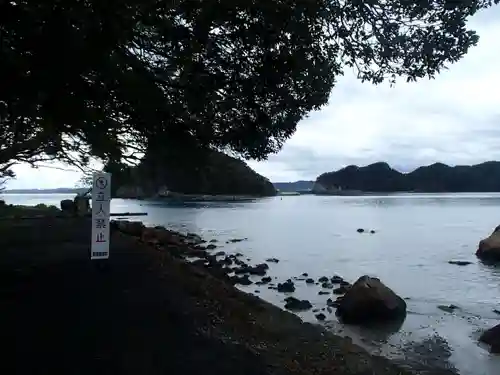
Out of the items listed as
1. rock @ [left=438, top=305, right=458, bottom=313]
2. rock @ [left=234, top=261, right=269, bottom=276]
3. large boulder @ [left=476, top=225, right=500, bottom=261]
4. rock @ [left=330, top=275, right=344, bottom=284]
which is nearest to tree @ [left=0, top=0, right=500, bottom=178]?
rock @ [left=438, top=305, right=458, bottom=313]

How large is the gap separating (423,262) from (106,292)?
20863 mm

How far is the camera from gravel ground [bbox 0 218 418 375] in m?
4.91

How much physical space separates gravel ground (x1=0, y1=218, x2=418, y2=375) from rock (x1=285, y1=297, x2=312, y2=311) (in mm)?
4671

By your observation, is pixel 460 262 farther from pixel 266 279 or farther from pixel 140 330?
pixel 140 330

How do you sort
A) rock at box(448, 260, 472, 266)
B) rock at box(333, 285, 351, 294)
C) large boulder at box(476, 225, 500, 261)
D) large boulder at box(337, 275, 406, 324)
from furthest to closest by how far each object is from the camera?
large boulder at box(476, 225, 500, 261) < rock at box(448, 260, 472, 266) < rock at box(333, 285, 351, 294) < large boulder at box(337, 275, 406, 324)

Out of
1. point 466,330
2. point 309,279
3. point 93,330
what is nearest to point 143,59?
point 93,330

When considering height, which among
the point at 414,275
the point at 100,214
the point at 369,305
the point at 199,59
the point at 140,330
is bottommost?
the point at 414,275

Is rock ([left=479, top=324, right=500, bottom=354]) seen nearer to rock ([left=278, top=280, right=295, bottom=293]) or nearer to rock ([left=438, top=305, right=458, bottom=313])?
rock ([left=438, top=305, right=458, bottom=313])

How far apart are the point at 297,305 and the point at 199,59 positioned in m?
9.67

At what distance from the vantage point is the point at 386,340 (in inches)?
437

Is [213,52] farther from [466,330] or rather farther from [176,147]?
[466,330]

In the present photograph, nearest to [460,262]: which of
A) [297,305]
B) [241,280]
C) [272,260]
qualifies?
[272,260]

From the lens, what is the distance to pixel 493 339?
421 inches

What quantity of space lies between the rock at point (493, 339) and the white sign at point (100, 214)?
7.97 meters
